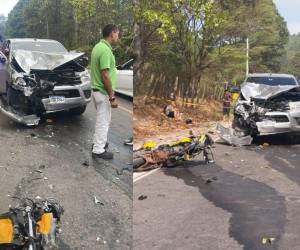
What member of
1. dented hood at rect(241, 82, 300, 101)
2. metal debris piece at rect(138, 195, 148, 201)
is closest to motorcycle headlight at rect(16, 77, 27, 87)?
metal debris piece at rect(138, 195, 148, 201)

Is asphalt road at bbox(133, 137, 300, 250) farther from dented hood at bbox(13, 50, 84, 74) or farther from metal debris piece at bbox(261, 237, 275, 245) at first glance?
dented hood at bbox(13, 50, 84, 74)

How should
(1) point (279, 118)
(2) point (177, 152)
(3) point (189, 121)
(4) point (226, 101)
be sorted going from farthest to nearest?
(1) point (279, 118)
(4) point (226, 101)
(2) point (177, 152)
(3) point (189, 121)

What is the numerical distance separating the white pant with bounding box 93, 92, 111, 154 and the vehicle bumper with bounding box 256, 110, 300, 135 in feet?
16.2

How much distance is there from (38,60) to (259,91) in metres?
5.22

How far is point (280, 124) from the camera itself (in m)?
6.22

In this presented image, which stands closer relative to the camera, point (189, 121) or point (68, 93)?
point (68, 93)

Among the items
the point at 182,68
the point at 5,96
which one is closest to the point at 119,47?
the point at 5,96

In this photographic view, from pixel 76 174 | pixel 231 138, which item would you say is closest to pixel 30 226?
pixel 76 174

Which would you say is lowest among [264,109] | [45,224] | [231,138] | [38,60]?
[231,138]

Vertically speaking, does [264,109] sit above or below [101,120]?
below

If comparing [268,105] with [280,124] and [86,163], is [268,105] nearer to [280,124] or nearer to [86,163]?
[280,124]

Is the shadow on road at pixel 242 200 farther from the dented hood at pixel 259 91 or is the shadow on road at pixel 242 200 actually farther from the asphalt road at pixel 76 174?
the dented hood at pixel 259 91

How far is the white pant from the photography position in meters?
1.56

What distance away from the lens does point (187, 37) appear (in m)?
4.48
